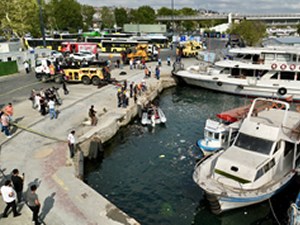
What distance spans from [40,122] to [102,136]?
13.4 feet

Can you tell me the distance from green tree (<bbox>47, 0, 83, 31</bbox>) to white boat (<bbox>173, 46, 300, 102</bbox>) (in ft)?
237

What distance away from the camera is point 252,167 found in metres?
9.64

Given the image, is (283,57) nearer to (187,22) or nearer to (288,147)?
(288,147)

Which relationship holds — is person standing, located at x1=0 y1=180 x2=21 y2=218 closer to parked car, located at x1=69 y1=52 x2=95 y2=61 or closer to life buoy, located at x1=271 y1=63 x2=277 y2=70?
life buoy, located at x1=271 y1=63 x2=277 y2=70

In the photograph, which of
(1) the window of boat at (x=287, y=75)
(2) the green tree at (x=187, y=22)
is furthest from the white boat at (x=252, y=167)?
(2) the green tree at (x=187, y=22)

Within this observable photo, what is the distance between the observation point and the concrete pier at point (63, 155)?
8.48 metres

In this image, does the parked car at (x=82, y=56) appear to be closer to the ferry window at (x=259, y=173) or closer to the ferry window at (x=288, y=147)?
the ferry window at (x=288, y=147)

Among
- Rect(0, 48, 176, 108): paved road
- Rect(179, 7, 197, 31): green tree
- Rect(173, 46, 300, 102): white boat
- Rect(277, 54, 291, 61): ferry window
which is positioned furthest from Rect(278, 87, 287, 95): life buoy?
Rect(179, 7, 197, 31): green tree

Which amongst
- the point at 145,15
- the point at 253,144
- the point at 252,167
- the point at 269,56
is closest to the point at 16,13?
the point at 269,56

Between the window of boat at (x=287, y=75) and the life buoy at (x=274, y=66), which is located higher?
the life buoy at (x=274, y=66)

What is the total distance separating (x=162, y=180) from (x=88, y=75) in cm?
1576

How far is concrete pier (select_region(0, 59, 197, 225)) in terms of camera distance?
8.48m

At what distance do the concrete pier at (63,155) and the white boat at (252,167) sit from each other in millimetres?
3563

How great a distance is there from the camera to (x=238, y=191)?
368 inches
